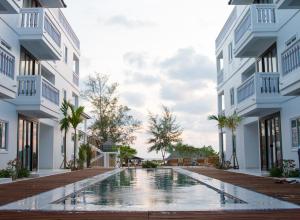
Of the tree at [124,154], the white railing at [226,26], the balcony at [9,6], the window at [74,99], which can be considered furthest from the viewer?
the tree at [124,154]

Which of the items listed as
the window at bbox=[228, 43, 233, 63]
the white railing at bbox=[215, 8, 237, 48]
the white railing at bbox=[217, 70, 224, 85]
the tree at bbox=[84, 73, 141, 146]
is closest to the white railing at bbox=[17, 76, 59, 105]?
the white railing at bbox=[215, 8, 237, 48]

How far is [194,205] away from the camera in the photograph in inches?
325

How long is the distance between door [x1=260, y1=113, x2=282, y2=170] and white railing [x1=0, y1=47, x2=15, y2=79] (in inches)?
484

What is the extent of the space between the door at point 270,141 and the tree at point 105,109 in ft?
A: 82.6

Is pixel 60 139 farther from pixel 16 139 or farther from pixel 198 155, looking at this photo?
pixel 198 155

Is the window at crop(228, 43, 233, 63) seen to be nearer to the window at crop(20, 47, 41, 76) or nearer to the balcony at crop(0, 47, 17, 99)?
the window at crop(20, 47, 41, 76)

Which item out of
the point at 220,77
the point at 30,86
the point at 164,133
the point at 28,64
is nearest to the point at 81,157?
the point at 28,64

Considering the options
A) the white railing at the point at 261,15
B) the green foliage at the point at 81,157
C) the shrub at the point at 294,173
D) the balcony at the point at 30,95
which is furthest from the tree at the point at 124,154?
the shrub at the point at 294,173

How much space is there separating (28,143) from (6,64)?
29.2 feet

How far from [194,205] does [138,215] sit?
1.55 meters

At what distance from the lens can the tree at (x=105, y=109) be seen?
158 feet

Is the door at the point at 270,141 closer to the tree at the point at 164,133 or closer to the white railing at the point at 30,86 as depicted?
the white railing at the point at 30,86

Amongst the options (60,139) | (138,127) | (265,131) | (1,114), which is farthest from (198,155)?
(1,114)

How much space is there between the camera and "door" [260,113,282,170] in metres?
21.8
